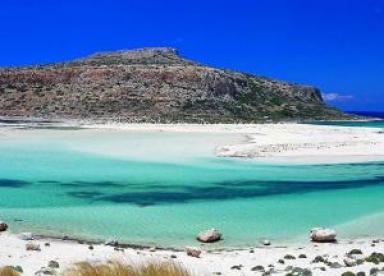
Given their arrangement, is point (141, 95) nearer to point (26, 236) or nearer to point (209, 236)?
point (209, 236)

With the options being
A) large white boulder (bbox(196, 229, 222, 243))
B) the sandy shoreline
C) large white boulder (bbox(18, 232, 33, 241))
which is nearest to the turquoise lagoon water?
large white boulder (bbox(196, 229, 222, 243))

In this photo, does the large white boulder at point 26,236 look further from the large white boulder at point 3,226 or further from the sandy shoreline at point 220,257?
the large white boulder at point 3,226

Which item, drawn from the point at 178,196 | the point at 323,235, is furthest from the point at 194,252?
the point at 178,196

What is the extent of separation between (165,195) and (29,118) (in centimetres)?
5959

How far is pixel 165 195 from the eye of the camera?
2141 cm

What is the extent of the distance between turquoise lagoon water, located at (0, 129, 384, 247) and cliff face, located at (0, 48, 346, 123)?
147 ft

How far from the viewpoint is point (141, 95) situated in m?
90.5

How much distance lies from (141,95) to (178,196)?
2760 inches

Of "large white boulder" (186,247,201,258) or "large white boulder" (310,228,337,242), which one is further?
"large white boulder" (310,228,337,242)

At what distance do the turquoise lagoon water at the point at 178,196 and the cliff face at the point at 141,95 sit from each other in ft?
147

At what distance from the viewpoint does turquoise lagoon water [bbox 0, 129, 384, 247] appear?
52.0ft

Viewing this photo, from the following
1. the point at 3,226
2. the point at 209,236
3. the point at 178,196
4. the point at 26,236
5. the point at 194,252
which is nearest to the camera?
the point at 194,252

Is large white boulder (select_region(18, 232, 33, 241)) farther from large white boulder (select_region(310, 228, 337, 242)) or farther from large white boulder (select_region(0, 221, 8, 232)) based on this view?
large white boulder (select_region(310, 228, 337, 242))

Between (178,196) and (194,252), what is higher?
(178,196)
